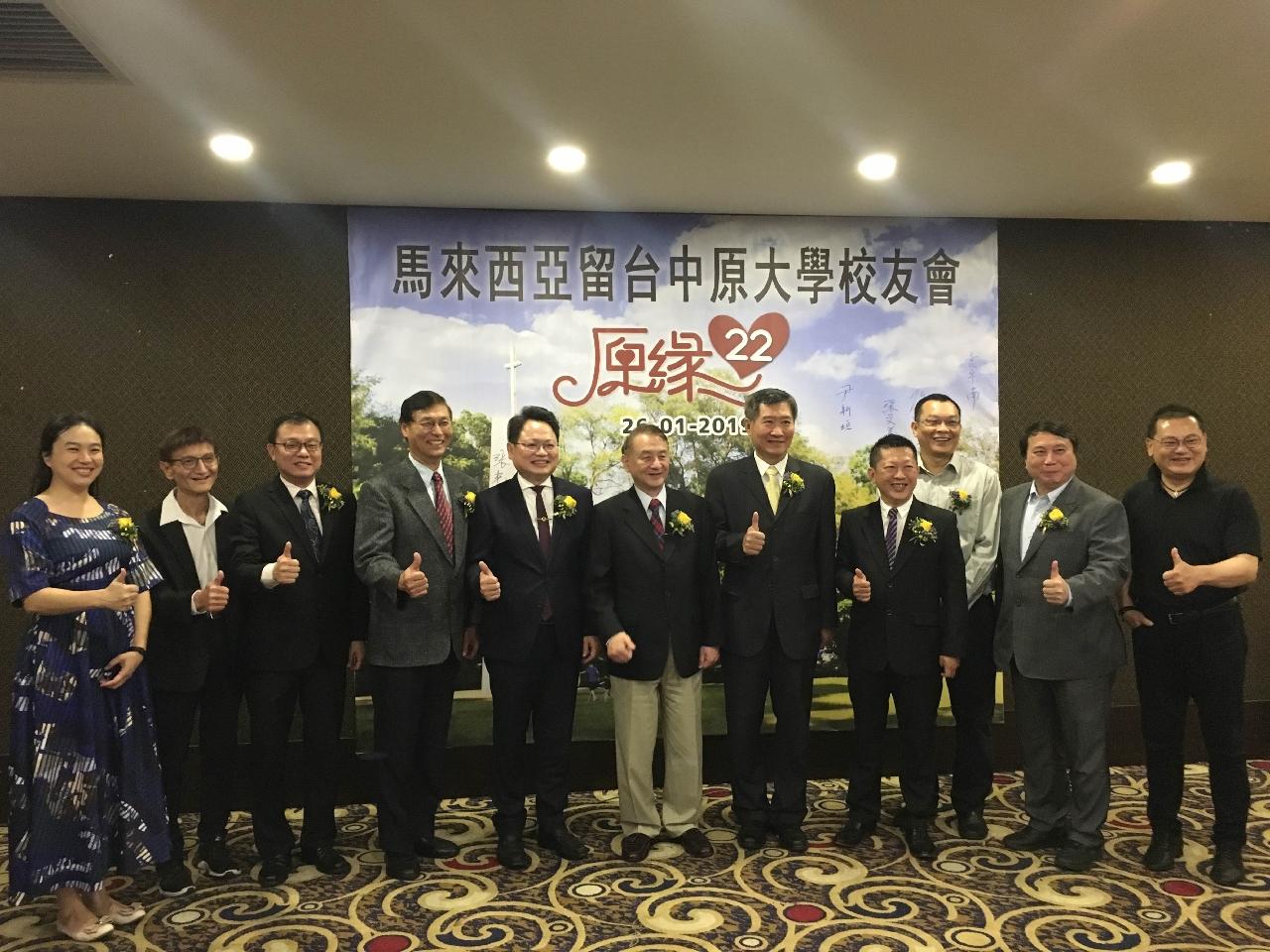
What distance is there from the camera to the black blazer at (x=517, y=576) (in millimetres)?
3824

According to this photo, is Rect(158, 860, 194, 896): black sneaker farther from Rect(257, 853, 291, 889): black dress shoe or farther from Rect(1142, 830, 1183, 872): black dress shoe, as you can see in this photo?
Rect(1142, 830, 1183, 872): black dress shoe

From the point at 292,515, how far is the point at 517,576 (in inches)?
34.3

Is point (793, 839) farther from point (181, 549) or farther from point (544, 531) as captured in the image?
point (181, 549)

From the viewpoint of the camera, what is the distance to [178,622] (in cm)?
361

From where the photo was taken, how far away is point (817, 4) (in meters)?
2.99

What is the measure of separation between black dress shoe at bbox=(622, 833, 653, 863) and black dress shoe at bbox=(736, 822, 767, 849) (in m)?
0.39

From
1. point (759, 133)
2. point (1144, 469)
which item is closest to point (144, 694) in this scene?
point (759, 133)

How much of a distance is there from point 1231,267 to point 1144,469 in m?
1.22

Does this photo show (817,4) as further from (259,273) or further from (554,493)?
(259,273)

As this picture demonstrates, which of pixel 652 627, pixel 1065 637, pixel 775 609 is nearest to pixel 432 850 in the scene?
pixel 652 627

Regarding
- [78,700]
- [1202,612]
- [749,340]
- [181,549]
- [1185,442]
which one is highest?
[749,340]

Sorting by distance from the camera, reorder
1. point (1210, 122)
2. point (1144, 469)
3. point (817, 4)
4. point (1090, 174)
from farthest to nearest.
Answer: point (1144, 469) < point (1090, 174) < point (1210, 122) < point (817, 4)

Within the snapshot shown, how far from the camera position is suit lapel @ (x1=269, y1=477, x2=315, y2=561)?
3.71 m
